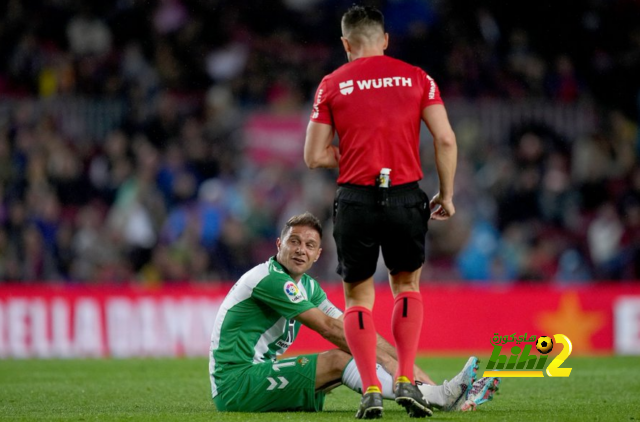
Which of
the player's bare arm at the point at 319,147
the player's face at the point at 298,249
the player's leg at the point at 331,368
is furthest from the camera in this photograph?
the player's face at the point at 298,249

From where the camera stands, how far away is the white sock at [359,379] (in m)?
6.51

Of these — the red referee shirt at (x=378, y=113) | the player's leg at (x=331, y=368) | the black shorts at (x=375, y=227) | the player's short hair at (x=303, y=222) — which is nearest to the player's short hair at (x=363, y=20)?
the red referee shirt at (x=378, y=113)

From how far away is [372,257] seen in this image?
6066mm

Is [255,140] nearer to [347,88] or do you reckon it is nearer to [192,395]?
[192,395]

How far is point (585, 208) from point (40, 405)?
10.2 metres

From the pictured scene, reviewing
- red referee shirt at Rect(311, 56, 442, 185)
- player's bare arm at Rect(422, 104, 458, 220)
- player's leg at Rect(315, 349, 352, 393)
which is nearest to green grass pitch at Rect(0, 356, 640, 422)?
player's leg at Rect(315, 349, 352, 393)

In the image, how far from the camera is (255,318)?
687 centimetres

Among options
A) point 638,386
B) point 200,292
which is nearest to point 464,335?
point 200,292

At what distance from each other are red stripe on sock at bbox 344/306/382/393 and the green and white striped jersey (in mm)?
554

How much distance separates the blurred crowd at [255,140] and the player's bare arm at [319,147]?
917 centimetres

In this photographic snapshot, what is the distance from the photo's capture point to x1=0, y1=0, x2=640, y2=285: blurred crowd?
606 inches

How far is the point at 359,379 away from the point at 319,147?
143 cm

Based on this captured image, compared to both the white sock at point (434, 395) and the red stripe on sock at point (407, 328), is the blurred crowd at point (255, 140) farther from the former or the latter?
the red stripe on sock at point (407, 328)

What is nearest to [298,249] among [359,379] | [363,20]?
[359,379]
